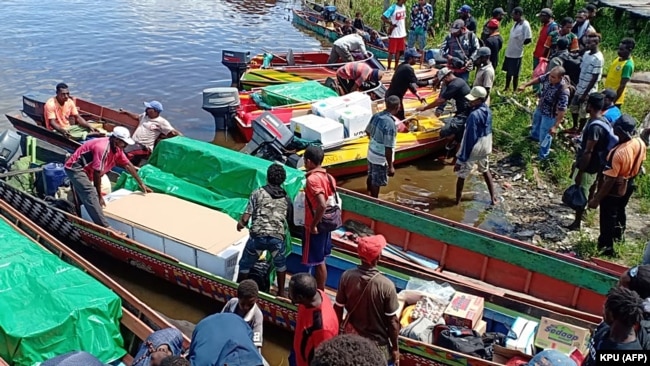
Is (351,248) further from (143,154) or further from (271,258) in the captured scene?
(143,154)

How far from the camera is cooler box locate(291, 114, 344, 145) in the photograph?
10391 millimetres

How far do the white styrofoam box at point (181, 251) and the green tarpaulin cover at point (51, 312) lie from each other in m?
1.44

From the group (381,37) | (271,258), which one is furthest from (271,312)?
(381,37)

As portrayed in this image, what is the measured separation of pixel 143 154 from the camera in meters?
10.3

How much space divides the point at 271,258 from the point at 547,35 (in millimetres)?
9029

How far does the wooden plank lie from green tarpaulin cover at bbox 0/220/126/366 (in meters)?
3.69

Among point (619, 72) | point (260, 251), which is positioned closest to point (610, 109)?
point (619, 72)

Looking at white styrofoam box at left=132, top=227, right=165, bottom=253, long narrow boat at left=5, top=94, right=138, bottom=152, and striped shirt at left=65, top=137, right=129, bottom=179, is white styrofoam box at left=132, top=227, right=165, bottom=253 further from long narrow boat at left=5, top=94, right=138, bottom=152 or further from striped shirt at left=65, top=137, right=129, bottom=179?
long narrow boat at left=5, top=94, right=138, bottom=152

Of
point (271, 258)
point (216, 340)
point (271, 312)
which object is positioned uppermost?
point (216, 340)

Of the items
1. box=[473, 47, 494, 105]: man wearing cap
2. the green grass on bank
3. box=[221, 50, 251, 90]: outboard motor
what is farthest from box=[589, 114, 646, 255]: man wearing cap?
box=[221, 50, 251, 90]: outboard motor

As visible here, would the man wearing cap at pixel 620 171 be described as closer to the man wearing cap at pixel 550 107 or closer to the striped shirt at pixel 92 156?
the man wearing cap at pixel 550 107

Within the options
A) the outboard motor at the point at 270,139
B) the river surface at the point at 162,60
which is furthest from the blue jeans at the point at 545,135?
the outboard motor at the point at 270,139

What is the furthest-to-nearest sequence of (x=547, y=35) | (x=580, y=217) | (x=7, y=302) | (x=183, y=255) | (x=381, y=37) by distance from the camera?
(x=381, y=37) → (x=547, y=35) → (x=580, y=217) → (x=183, y=255) → (x=7, y=302)

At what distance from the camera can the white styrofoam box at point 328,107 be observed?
11.0m
